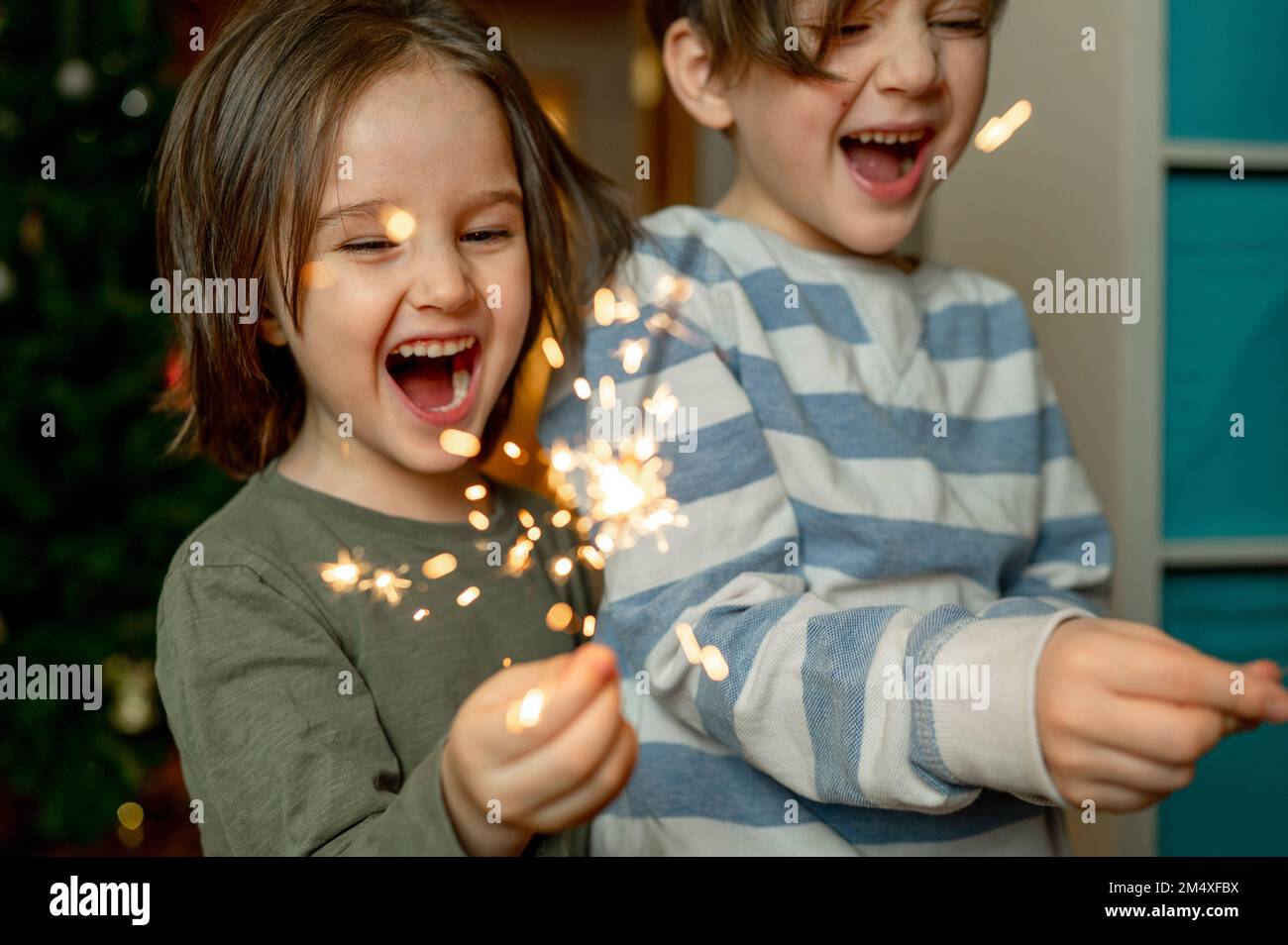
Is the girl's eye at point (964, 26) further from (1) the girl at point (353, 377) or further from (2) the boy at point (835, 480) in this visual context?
(1) the girl at point (353, 377)

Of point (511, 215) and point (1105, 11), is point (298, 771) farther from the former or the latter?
point (1105, 11)

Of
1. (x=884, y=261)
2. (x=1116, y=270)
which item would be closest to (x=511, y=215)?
(x=884, y=261)

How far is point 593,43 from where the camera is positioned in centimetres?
326

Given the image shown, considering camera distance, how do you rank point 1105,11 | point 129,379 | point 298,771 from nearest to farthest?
1. point 298,771
2. point 1105,11
3. point 129,379

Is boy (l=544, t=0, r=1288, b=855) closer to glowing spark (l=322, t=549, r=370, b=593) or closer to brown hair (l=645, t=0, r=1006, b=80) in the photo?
brown hair (l=645, t=0, r=1006, b=80)

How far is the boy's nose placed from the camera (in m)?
0.70

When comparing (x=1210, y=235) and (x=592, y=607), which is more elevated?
(x=1210, y=235)

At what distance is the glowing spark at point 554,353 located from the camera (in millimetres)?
750

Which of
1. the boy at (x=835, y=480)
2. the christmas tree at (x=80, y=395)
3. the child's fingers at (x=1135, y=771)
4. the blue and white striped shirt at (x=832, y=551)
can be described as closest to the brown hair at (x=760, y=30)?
the boy at (x=835, y=480)

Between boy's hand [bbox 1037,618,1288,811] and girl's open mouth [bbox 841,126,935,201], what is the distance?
0.35 meters

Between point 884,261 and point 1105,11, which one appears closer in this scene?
point 884,261

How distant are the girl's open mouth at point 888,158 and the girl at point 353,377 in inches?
6.2

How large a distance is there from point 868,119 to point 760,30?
0.09 m
